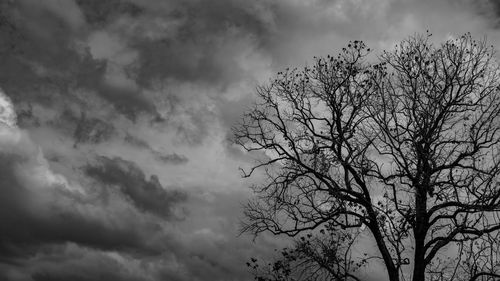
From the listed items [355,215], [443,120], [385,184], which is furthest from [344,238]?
[443,120]

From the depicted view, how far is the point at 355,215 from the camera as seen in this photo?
1508 cm

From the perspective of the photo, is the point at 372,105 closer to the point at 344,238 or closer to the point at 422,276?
the point at 344,238

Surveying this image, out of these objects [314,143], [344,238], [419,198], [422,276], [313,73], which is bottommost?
[422,276]

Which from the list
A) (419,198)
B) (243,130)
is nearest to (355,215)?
(419,198)

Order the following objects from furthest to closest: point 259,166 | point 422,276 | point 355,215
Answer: point 259,166 → point 355,215 → point 422,276

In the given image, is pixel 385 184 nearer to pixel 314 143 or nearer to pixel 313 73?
pixel 314 143

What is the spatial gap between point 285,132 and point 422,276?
20.2 ft

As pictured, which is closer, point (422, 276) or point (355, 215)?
point (422, 276)

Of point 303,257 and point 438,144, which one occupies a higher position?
point 438,144

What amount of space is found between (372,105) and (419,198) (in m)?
3.11

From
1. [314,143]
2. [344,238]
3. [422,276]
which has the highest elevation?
[314,143]

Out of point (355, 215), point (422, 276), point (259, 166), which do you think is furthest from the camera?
point (259, 166)

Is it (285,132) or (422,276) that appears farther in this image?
(285,132)

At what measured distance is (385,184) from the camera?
47.2ft
